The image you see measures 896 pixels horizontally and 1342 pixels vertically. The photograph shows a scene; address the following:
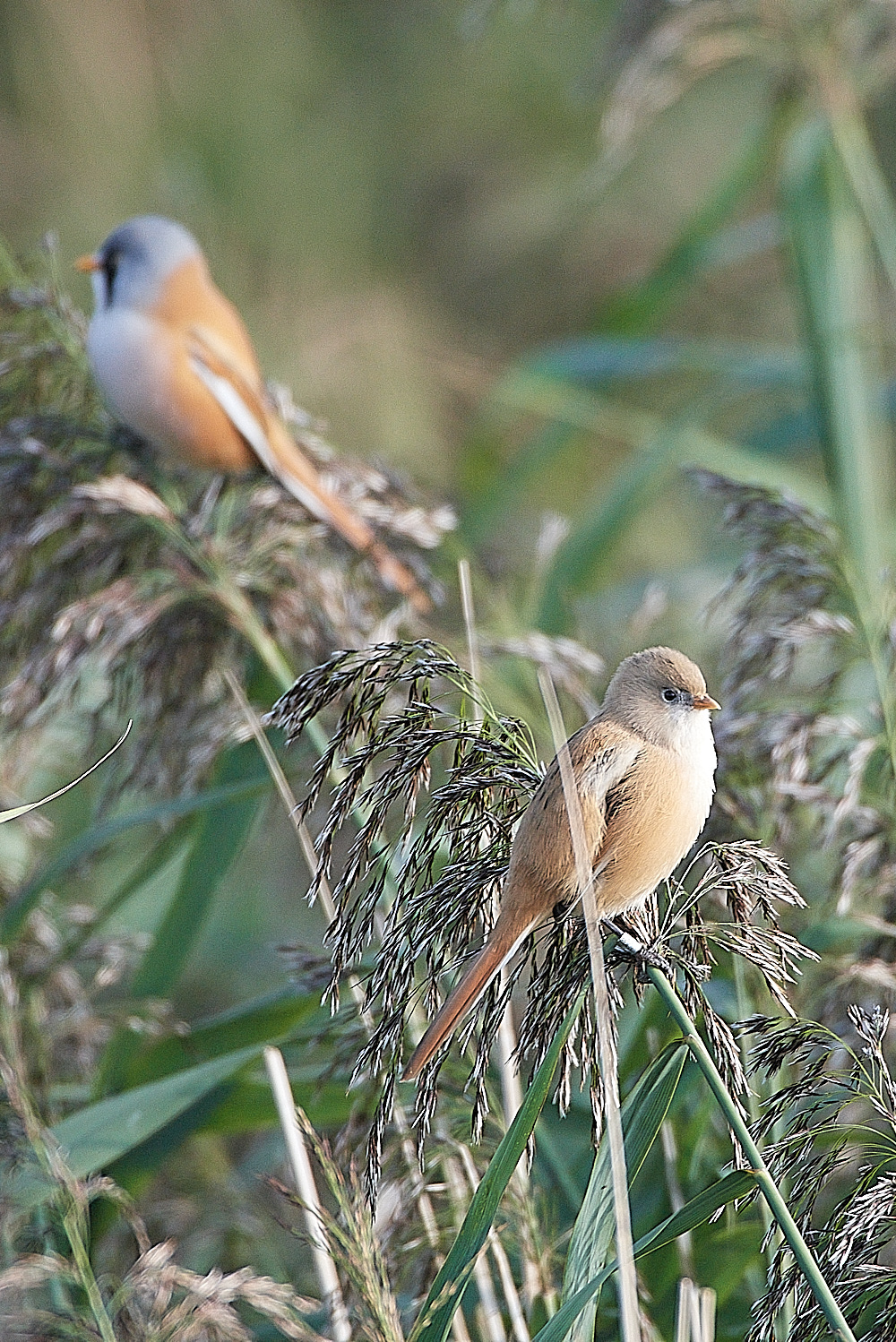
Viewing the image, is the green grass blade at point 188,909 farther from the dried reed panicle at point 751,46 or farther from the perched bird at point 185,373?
the dried reed panicle at point 751,46

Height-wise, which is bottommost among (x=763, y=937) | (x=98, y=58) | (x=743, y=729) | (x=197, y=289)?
(x=743, y=729)

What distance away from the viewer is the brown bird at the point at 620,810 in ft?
4.33

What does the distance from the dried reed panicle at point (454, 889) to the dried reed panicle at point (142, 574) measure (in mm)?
771

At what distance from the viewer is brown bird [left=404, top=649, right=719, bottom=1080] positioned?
1.32 m

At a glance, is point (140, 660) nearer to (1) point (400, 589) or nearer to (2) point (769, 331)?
(1) point (400, 589)

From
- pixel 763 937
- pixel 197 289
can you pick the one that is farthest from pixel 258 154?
pixel 763 937

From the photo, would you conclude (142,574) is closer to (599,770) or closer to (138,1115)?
(138,1115)

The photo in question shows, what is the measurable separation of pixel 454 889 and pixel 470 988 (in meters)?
0.09

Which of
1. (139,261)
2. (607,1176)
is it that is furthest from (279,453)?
(607,1176)

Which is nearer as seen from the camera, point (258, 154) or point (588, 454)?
point (588, 454)

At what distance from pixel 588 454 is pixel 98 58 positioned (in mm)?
3222

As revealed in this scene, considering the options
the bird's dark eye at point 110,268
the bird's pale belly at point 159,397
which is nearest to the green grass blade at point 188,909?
the bird's pale belly at point 159,397

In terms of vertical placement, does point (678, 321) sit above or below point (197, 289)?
below

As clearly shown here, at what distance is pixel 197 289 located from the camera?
3.41m
